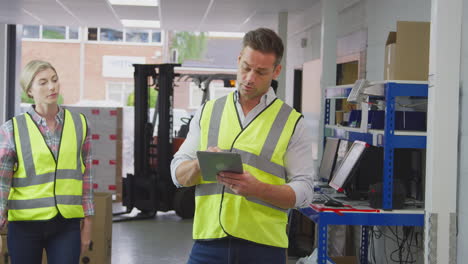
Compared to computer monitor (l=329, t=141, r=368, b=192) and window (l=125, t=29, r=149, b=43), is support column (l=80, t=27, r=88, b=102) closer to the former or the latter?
window (l=125, t=29, r=149, b=43)

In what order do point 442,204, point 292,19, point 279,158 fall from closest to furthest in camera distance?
point 279,158
point 442,204
point 292,19

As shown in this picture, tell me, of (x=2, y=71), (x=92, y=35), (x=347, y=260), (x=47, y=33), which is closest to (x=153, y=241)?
(x=347, y=260)

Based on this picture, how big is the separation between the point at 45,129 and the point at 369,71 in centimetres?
351

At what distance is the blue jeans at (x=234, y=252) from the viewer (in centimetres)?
200

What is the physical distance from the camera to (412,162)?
13.9 feet

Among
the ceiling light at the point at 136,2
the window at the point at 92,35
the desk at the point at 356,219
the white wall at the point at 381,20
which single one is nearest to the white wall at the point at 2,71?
the ceiling light at the point at 136,2

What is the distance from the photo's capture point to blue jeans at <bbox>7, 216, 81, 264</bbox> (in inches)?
108

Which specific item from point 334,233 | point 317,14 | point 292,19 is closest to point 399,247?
point 334,233

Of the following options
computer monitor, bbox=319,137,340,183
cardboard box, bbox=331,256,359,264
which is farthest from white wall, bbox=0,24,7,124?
cardboard box, bbox=331,256,359,264

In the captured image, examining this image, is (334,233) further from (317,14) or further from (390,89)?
(317,14)

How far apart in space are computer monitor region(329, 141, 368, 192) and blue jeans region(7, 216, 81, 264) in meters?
1.94

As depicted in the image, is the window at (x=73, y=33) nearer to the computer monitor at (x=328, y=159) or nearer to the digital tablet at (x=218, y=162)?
the computer monitor at (x=328, y=159)

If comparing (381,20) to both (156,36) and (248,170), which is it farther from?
(156,36)

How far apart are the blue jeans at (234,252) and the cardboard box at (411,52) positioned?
223 centimetres
